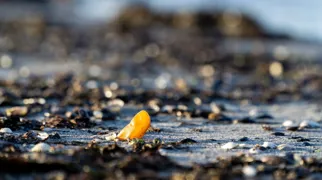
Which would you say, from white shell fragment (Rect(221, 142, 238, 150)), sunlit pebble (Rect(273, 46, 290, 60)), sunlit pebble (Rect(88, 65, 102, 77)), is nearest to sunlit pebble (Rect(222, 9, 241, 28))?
sunlit pebble (Rect(273, 46, 290, 60))

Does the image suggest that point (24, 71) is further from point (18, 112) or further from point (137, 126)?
point (137, 126)

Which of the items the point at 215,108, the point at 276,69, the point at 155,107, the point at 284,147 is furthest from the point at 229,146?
the point at 276,69

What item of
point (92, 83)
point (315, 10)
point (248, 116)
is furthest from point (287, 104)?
point (315, 10)

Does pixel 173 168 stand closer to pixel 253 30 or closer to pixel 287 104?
pixel 287 104

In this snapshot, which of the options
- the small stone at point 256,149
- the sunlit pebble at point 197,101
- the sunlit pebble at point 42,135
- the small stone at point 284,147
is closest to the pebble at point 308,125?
the small stone at point 284,147

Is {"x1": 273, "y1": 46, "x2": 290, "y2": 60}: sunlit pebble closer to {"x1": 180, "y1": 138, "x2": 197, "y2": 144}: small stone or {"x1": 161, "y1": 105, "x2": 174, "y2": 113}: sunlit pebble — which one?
{"x1": 161, "y1": 105, "x2": 174, "y2": 113}: sunlit pebble

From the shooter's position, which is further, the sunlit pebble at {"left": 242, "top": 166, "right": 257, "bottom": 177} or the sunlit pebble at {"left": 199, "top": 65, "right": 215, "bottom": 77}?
the sunlit pebble at {"left": 199, "top": 65, "right": 215, "bottom": 77}

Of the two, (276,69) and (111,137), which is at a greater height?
(276,69)
